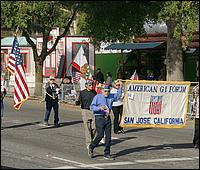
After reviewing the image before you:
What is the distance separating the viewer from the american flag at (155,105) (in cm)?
1644

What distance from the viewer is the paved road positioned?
12844mm

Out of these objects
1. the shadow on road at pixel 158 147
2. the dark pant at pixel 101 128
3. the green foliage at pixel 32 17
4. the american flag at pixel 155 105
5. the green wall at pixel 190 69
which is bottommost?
the shadow on road at pixel 158 147

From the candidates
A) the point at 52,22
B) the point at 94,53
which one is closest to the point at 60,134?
the point at 52,22

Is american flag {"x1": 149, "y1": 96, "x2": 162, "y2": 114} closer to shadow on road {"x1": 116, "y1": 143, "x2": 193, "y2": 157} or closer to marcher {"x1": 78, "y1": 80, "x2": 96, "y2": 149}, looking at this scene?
shadow on road {"x1": 116, "y1": 143, "x2": 193, "y2": 157}

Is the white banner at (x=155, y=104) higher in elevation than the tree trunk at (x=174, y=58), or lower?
lower

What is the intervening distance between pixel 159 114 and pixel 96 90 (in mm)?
2088

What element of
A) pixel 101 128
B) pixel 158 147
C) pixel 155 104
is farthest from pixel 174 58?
pixel 101 128

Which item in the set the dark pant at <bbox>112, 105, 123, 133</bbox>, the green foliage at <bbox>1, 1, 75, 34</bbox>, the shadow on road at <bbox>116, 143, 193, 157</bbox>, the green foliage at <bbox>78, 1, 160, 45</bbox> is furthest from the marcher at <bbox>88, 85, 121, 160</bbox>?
the green foliage at <bbox>1, 1, 75, 34</bbox>

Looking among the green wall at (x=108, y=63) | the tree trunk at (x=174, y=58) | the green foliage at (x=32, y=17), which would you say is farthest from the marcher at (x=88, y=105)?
the green wall at (x=108, y=63)

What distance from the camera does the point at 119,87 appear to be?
18.7m

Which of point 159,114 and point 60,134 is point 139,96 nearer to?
point 159,114

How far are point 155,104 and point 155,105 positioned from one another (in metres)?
0.04

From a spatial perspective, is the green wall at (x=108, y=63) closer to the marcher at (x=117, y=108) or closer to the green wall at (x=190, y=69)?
the green wall at (x=190, y=69)

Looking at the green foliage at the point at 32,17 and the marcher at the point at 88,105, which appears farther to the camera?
the green foliage at the point at 32,17
